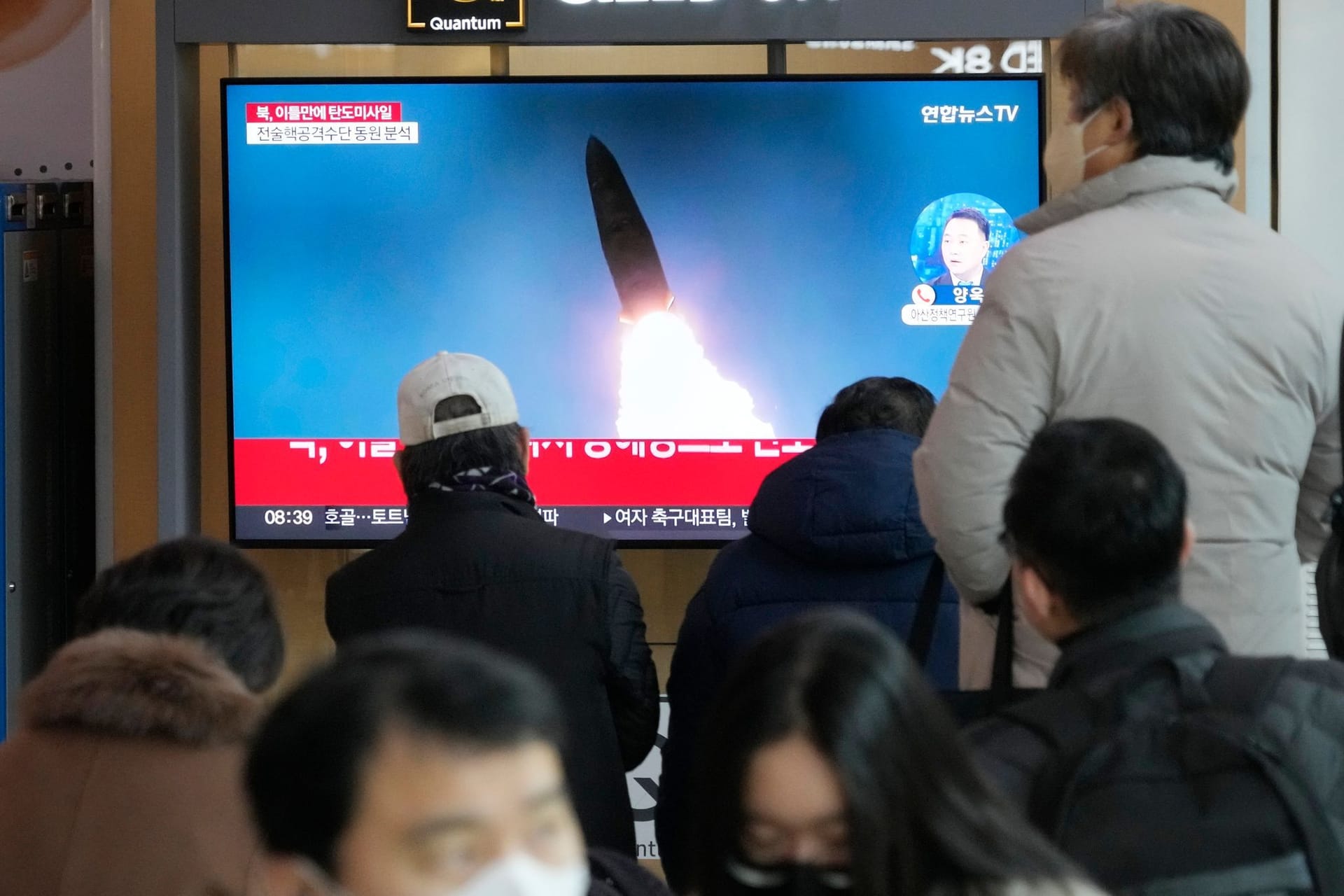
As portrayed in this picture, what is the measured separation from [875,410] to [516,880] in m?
2.06

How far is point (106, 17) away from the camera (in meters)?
4.70

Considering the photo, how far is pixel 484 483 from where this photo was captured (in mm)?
2920

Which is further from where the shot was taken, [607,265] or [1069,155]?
[607,265]

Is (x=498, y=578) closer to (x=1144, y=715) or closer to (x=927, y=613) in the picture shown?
(x=927, y=613)

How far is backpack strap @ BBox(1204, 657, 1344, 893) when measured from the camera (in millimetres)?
1614

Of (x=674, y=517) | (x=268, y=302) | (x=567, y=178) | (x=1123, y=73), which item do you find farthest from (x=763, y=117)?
(x=1123, y=73)

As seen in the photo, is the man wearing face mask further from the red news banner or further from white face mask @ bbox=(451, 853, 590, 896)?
the red news banner

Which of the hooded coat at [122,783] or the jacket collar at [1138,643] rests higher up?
the jacket collar at [1138,643]

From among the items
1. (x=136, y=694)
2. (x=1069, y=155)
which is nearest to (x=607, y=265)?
(x=1069, y=155)

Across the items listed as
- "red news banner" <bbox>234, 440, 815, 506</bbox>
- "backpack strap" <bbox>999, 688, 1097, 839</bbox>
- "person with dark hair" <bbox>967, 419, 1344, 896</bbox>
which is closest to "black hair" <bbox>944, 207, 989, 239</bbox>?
"red news banner" <bbox>234, 440, 815, 506</bbox>

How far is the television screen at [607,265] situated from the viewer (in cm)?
443

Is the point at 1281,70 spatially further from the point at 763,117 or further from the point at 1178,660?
the point at 1178,660

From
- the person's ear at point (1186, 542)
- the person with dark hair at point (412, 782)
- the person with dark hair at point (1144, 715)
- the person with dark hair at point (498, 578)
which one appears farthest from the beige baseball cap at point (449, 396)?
the person with dark hair at point (412, 782)

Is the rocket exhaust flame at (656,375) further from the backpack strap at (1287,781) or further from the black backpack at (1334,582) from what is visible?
the backpack strap at (1287,781)
